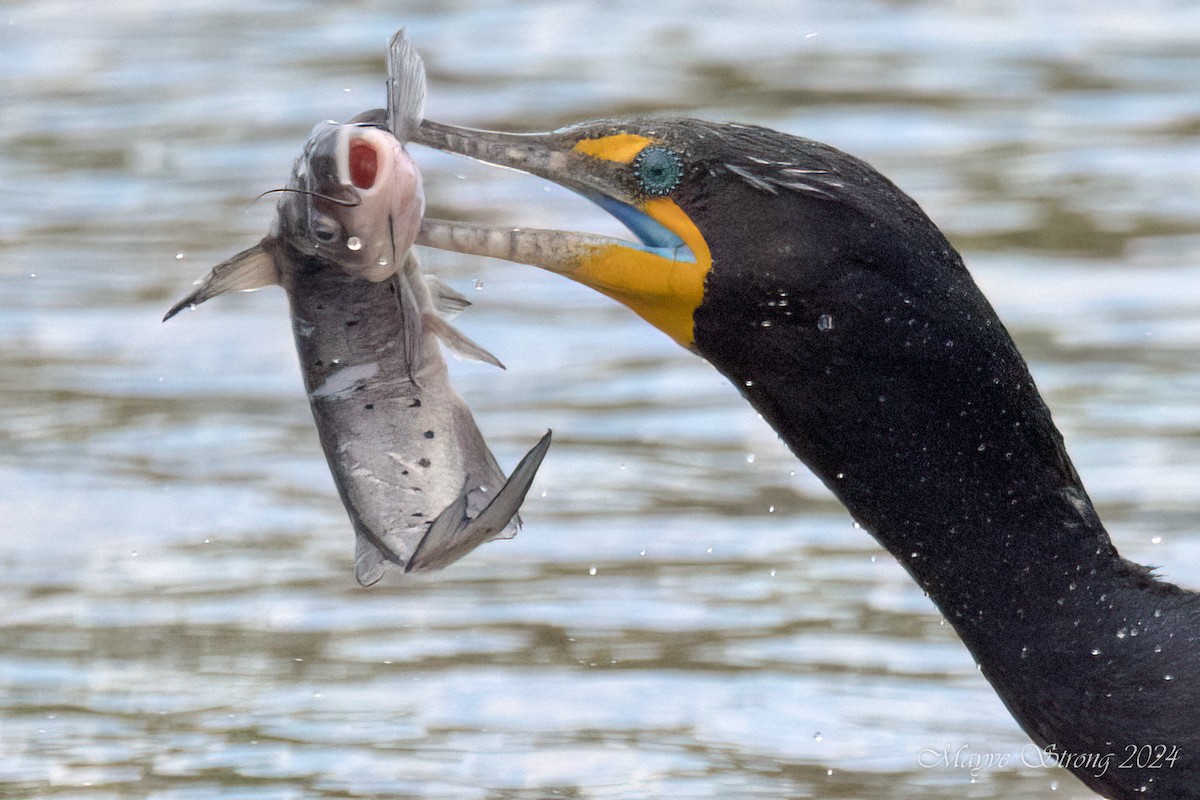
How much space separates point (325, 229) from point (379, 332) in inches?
13.2

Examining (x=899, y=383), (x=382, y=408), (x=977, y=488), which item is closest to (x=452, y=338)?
(x=382, y=408)

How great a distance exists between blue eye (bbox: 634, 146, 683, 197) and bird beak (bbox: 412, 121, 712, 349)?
2cm

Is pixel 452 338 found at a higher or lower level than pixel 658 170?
lower

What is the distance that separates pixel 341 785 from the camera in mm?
5812

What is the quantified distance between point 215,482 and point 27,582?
0.89m

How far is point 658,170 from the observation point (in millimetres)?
5020

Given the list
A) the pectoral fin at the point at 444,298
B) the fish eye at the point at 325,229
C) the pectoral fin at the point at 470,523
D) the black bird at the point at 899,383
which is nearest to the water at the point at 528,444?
the pectoral fin at the point at 444,298

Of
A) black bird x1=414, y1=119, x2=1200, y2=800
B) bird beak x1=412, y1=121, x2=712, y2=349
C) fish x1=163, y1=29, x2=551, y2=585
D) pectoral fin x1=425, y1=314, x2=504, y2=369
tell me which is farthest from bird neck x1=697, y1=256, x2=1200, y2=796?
fish x1=163, y1=29, x2=551, y2=585

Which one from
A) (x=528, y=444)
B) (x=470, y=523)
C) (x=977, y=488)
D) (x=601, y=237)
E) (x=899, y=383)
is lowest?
(x=528, y=444)

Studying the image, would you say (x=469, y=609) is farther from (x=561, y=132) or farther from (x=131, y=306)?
(x=131, y=306)

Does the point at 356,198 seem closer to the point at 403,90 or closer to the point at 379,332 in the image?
the point at 403,90

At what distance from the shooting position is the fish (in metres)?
4.74

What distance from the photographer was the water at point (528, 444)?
6.12 meters

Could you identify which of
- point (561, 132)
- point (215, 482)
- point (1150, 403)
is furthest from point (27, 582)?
point (1150, 403)
